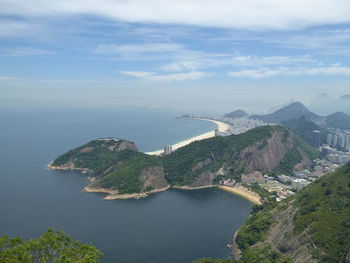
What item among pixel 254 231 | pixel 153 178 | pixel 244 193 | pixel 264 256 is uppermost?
pixel 264 256

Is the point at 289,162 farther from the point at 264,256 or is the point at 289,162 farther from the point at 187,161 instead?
the point at 264,256

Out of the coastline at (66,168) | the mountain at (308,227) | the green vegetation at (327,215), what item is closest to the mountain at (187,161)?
the coastline at (66,168)

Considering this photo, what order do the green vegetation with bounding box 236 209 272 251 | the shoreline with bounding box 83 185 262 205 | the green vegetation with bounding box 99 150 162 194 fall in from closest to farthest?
the green vegetation with bounding box 236 209 272 251 → the shoreline with bounding box 83 185 262 205 → the green vegetation with bounding box 99 150 162 194

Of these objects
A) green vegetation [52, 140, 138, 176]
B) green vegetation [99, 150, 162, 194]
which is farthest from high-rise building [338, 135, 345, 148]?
green vegetation [52, 140, 138, 176]

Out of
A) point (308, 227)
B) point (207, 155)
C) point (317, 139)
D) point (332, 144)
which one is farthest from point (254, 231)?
point (332, 144)

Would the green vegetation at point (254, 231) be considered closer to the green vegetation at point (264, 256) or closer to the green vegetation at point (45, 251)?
the green vegetation at point (264, 256)

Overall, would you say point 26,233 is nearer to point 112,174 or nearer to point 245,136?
point 112,174

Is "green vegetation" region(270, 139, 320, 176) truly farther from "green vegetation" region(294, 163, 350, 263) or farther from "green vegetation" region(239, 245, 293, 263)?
"green vegetation" region(239, 245, 293, 263)
